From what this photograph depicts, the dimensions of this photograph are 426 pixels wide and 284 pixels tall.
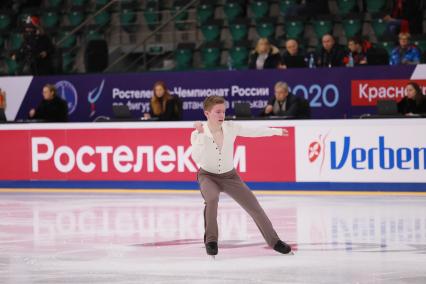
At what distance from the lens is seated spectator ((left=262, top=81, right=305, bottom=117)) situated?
1591cm

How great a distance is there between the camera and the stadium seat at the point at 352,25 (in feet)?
65.6

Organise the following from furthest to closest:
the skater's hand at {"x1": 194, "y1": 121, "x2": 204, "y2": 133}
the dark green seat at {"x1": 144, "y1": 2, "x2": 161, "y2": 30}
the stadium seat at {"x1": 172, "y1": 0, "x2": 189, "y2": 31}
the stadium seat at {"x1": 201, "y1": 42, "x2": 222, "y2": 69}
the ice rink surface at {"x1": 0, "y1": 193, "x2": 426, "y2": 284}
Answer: the dark green seat at {"x1": 144, "y1": 2, "x2": 161, "y2": 30} < the stadium seat at {"x1": 172, "y1": 0, "x2": 189, "y2": 31} < the stadium seat at {"x1": 201, "y1": 42, "x2": 222, "y2": 69} < the skater's hand at {"x1": 194, "y1": 121, "x2": 204, "y2": 133} < the ice rink surface at {"x1": 0, "y1": 193, "x2": 426, "y2": 284}

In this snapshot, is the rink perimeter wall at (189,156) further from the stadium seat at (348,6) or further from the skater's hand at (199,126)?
the skater's hand at (199,126)

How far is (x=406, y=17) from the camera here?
19203 millimetres

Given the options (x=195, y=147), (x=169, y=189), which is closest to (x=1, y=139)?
(x=169, y=189)

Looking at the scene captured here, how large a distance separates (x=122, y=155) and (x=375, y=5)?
271 inches

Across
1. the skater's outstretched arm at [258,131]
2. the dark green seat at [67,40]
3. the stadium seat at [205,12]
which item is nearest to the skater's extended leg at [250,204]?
the skater's outstretched arm at [258,131]

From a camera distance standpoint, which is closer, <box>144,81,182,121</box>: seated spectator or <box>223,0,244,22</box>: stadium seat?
<box>144,81,182,121</box>: seated spectator

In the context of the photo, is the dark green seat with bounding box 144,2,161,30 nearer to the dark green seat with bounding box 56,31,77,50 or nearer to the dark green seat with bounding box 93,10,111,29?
the dark green seat with bounding box 93,10,111,29

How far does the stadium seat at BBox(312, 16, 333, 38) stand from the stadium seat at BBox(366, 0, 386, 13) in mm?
856

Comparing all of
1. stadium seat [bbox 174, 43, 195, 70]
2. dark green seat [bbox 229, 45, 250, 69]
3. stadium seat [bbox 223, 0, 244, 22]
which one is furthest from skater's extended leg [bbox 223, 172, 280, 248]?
stadium seat [bbox 223, 0, 244, 22]

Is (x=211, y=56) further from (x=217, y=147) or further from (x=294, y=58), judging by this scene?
(x=217, y=147)

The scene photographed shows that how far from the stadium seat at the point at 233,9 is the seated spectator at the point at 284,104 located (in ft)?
19.2

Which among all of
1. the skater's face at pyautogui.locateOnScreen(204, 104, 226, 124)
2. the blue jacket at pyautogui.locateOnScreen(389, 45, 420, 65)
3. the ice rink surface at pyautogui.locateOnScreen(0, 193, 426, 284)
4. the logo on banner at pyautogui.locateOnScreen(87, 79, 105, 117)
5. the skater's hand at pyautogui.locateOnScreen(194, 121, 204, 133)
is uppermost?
the blue jacket at pyautogui.locateOnScreen(389, 45, 420, 65)
